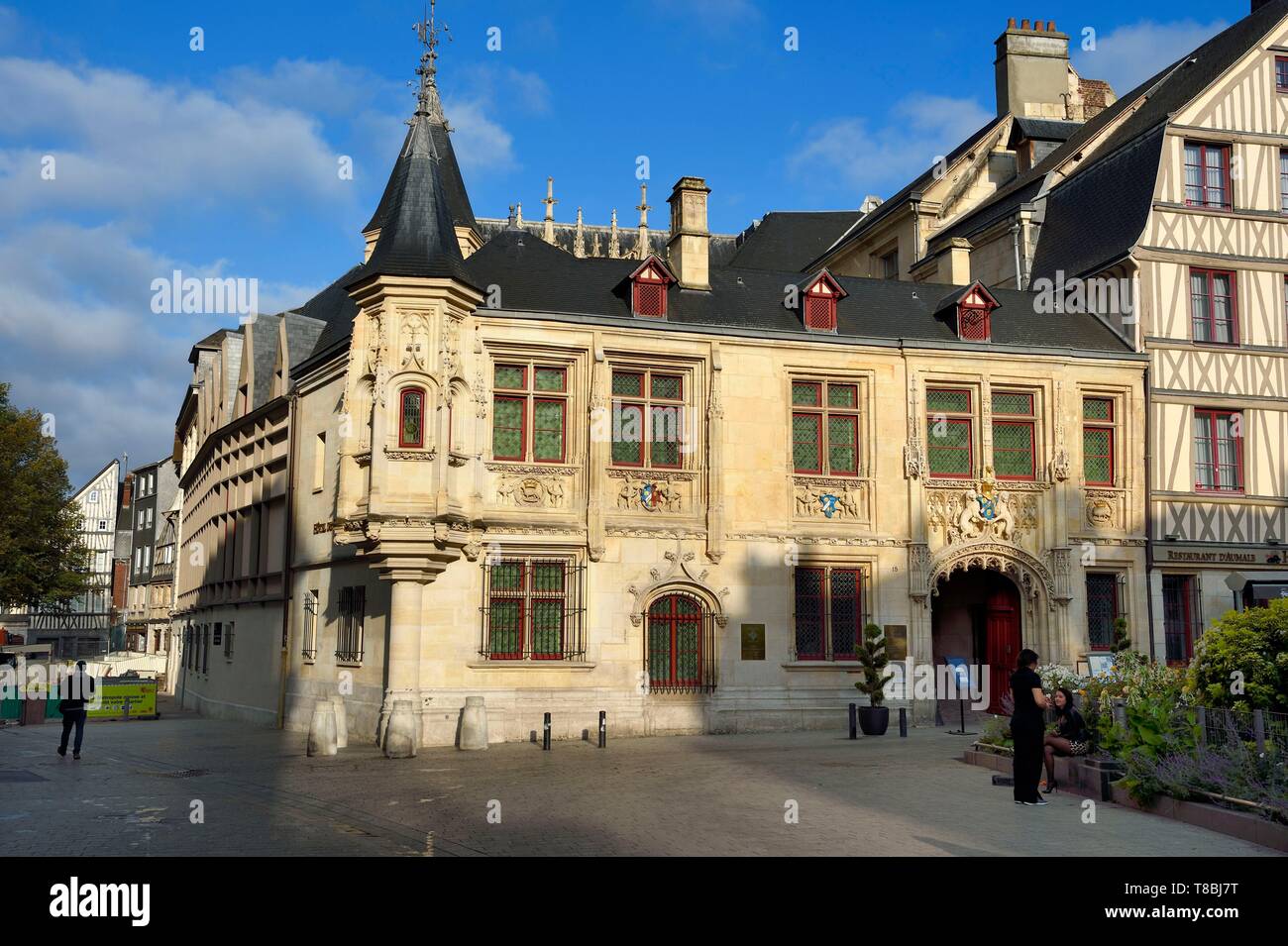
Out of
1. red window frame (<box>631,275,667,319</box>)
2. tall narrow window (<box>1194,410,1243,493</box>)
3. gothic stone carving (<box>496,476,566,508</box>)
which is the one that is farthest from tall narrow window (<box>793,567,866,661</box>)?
tall narrow window (<box>1194,410,1243,493</box>)

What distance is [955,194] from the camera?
3616 centimetres

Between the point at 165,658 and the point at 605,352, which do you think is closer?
the point at 605,352

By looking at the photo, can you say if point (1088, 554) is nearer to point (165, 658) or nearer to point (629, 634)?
point (629, 634)

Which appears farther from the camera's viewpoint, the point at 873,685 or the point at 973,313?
the point at 973,313

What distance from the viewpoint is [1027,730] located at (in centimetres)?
1347

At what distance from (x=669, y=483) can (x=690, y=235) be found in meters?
5.95

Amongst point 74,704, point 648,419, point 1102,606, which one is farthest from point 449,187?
point 1102,606

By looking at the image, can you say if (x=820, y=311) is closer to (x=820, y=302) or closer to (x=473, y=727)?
(x=820, y=302)

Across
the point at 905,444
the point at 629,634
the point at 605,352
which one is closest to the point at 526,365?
the point at 605,352

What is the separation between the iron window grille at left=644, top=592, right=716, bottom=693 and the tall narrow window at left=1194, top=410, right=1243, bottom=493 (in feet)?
38.9

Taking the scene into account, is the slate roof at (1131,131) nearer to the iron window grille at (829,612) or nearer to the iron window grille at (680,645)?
the iron window grille at (829,612)

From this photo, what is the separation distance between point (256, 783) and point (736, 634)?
10.3 meters

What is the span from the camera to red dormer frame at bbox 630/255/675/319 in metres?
24.1
